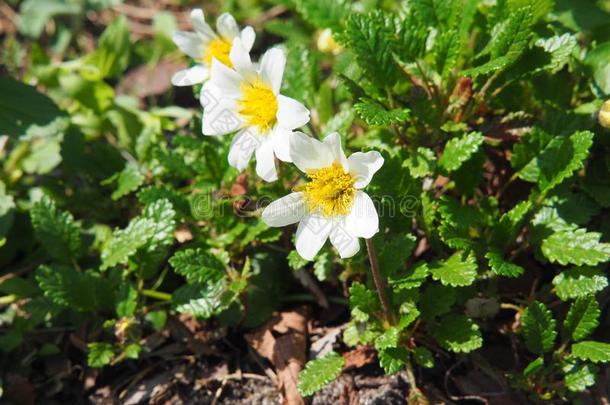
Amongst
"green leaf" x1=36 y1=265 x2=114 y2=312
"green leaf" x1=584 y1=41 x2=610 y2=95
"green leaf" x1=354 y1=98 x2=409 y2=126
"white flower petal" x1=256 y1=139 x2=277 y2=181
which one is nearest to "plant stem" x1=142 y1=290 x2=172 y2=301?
"green leaf" x1=36 y1=265 x2=114 y2=312

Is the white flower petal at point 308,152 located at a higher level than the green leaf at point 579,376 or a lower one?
higher

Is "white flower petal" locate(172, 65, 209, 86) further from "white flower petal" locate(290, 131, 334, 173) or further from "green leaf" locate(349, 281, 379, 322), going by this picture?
"green leaf" locate(349, 281, 379, 322)

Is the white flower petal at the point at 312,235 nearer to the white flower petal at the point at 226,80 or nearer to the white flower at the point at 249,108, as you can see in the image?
the white flower at the point at 249,108

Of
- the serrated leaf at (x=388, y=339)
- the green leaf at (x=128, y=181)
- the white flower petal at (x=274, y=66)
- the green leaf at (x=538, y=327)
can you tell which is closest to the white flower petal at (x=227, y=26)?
the white flower petal at (x=274, y=66)

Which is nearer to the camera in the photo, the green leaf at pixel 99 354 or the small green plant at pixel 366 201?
the small green plant at pixel 366 201

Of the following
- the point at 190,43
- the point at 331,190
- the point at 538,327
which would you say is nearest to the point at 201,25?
the point at 190,43

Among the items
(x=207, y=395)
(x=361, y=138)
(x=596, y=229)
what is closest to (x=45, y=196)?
(x=207, y=395)

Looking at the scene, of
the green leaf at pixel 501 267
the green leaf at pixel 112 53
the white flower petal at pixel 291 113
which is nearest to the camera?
the white flower petal at pixel 291 113

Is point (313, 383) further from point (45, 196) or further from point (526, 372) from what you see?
point (45, 196)
